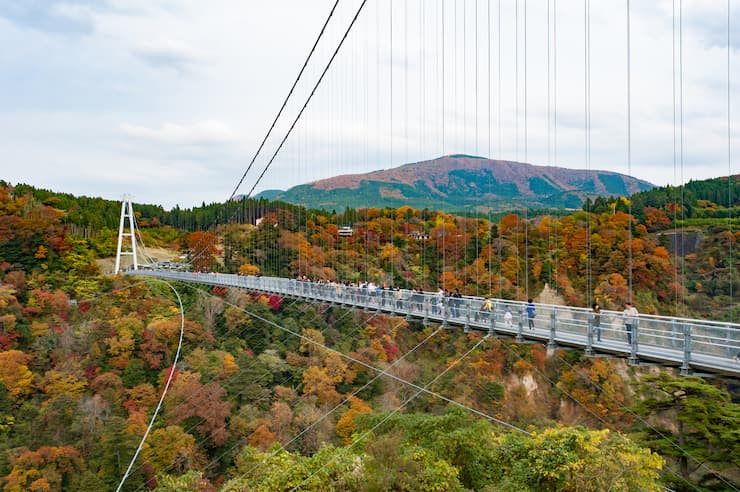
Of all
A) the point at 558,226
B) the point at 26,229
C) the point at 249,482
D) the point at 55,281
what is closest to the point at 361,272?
the point at 558,226

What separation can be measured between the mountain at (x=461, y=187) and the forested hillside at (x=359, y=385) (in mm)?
21922

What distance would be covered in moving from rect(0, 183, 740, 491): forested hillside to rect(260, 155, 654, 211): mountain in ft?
71.9

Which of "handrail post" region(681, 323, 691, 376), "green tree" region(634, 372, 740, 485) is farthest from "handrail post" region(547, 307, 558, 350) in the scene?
"green tree" region(634, 372, 740, 485)

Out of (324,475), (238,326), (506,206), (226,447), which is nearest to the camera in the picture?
(324,475)

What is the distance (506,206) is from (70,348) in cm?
5208

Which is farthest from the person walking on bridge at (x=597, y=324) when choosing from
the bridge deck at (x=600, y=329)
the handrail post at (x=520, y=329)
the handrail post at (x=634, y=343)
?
the handrail post at (x=520, y=329)

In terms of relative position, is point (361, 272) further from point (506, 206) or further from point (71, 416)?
point (506, 206)

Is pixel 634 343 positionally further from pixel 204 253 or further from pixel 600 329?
pixel 204 253

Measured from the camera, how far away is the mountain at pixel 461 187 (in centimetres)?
6538

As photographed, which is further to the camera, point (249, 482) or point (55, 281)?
point (55, 281)

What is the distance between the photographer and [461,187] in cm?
11206

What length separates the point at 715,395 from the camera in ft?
56.8

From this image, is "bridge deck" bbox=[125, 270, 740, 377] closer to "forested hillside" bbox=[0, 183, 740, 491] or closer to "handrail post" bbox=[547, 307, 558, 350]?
"handrail post" bbox=[547, 307, 558, 350]

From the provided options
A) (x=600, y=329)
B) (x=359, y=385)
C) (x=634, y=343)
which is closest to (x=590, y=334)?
(x=600, y=329)
